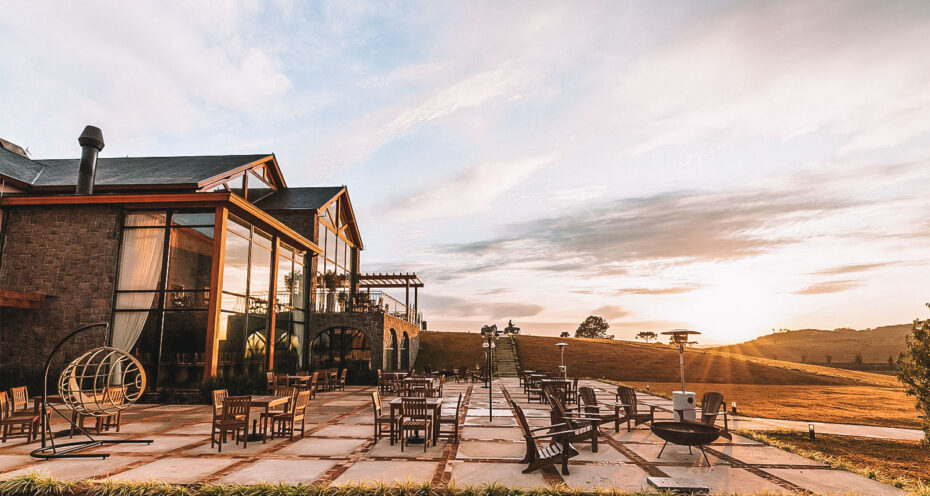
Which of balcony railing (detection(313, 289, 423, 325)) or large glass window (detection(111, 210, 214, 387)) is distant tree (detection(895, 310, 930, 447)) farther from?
balcony railing (detection(313, 289, 423, 325))

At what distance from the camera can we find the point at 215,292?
611 inches

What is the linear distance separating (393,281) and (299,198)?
9140mm

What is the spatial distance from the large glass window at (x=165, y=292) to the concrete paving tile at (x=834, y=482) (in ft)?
51.7

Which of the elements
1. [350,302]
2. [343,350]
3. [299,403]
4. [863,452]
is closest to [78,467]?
[299,403]

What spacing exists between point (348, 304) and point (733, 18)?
2157 centimetres

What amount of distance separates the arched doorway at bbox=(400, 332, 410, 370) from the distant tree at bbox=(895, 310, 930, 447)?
24549 mm

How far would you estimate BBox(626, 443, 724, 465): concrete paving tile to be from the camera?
8.26 m

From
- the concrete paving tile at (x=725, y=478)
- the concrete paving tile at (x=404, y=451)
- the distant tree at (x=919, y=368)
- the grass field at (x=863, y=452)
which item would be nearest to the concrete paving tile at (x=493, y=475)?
the concrete paving tile at (x=404, y=451)

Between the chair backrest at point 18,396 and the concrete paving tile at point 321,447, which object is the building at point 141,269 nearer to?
the chair backrest at point 18,396

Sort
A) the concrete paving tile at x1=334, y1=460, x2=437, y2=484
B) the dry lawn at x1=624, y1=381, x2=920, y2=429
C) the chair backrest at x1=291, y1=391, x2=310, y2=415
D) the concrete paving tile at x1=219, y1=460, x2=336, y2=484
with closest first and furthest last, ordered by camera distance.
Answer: the concrete paving tile at x1=219, y1=460, x2=336, y2=484 < the concrete paving tile at x1=334, y1=460, x2=437, y2=484 < the chair backrest at x1=291, y1=391, x2=310, y2=415 < the dry lawn at x1=624, y1=381, x2=920, y2=429

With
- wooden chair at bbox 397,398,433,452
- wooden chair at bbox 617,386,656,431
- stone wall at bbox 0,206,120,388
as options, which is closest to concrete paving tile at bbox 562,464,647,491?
wooden chair at bbox 397,398,433,452

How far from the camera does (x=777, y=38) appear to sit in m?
9.70

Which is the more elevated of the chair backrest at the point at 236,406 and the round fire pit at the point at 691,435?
the chair backrest at the point at 236,406

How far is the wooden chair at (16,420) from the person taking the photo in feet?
30.4
